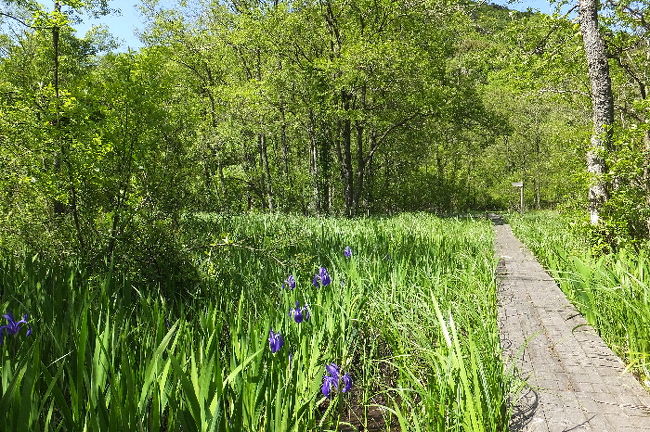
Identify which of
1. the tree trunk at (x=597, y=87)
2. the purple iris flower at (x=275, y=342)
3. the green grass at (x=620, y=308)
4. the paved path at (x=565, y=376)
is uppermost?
the tree trunk at (x=597, y=87)

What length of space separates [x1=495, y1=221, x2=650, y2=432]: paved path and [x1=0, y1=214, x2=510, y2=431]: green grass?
18cm

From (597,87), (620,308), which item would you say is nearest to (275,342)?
(620,308)

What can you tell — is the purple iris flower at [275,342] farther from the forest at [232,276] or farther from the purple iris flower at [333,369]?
the purple iris flower at [333,369]

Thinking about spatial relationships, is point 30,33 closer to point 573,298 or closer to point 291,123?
point 291,123

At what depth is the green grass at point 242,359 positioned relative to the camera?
4.04 ft

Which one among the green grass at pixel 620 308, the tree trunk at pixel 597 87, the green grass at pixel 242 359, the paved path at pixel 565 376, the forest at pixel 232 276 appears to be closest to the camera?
the green grass at pixel 242 359

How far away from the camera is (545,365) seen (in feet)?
7.29

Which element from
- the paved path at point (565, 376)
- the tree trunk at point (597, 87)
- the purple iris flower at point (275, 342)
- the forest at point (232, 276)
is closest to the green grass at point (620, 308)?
the forest at point (232, 276)

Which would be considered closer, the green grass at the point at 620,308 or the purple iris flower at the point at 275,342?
the purple iris flower at the point at 275,342

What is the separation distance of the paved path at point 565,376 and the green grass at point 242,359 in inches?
7.0

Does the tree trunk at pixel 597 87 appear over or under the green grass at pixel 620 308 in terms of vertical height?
over

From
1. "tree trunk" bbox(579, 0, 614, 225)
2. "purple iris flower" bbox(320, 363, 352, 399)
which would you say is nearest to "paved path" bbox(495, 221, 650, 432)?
"purple iris flower" bbox(320, 363, 352, 399)

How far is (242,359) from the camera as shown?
5.34 ft

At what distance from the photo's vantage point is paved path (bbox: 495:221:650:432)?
66.4 inches
